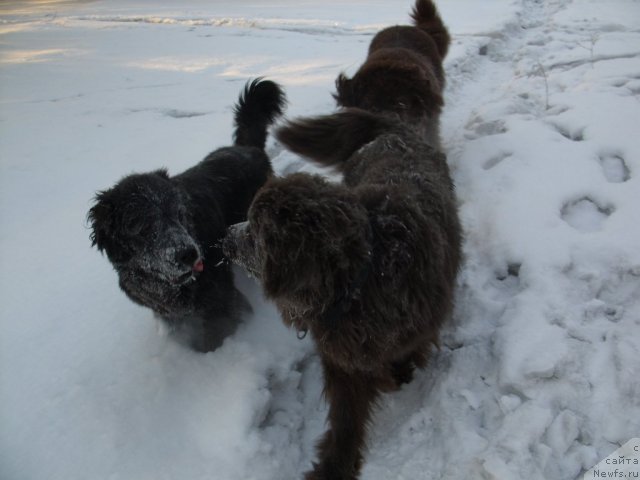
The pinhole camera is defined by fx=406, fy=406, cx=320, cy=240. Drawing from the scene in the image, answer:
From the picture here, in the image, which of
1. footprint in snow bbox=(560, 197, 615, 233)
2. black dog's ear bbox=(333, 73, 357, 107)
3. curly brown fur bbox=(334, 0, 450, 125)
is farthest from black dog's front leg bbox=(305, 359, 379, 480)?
black dog's ear bbox=(333, 73, 357, 107)

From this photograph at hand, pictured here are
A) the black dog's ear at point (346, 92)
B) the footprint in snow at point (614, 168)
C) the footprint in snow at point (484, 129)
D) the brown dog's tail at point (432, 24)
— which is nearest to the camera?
the footprint in snow at point (614, 168)

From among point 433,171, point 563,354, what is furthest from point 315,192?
point 563,354

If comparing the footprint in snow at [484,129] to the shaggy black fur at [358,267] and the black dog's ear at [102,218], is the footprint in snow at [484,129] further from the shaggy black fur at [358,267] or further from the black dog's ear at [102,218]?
the black dog's ear at [102,218]

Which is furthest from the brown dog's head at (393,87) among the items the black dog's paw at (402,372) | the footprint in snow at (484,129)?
the black dog's paw at (402,372)

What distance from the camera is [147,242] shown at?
252 cm

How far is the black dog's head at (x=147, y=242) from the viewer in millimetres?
2490

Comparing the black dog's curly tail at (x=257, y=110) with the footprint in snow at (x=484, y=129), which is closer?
the black dog's curly tail at (x=257, y=110)

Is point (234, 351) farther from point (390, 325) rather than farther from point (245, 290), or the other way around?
point (390, 325)

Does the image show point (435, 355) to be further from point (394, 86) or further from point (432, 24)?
point (432, 24)

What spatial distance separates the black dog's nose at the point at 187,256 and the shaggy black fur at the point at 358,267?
1.42ft

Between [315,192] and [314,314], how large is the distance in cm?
57

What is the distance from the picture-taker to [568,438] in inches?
→ 79.4

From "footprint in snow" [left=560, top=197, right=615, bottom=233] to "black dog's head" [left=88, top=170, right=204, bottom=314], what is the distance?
2.72 m

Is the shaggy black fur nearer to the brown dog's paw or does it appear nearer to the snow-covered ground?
the brown dog's paw
